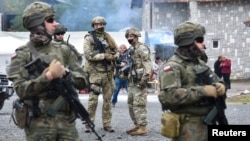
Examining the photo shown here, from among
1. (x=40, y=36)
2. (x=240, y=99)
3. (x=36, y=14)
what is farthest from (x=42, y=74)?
(x=240, y=99)

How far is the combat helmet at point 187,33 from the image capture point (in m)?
4.89

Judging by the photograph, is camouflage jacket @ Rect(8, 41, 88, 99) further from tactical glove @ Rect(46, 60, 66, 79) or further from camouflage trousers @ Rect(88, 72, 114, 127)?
camouflage trousers @ Rect(88, 72, 114, 127)

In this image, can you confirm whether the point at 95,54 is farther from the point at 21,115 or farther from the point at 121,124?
the point at 21,115

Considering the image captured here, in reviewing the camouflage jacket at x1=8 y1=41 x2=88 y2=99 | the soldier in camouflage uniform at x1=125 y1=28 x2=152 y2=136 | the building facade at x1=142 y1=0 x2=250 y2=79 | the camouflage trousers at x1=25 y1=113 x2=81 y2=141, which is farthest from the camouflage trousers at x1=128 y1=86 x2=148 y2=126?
the building facade at x1=142 y1=0 x2=250 y2=79

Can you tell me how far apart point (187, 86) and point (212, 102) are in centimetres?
26

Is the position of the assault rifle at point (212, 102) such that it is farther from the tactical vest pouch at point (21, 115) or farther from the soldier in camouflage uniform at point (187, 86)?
the tactical vest pouch at point (21, 115)

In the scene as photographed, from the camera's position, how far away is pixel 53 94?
4.71 metres

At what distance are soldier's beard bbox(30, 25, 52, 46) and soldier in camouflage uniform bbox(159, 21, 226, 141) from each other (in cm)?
107

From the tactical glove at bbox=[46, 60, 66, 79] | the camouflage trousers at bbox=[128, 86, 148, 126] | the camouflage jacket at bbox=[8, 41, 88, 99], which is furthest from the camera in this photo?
the camouflage trousers at bbox=[128, 86, 148, 126]

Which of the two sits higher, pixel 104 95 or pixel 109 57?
pixel 109 57

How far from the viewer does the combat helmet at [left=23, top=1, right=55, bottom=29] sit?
189 inches

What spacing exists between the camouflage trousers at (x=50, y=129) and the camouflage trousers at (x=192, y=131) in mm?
963

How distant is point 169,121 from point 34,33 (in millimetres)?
1423

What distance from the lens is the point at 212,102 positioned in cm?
483
